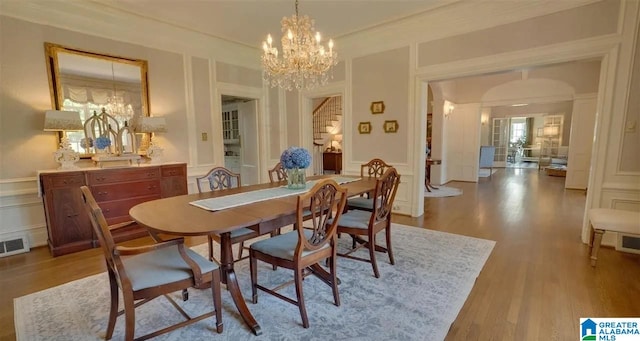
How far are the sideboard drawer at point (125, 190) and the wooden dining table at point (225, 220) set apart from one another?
157 centimetres

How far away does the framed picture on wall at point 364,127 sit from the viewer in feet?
15.2

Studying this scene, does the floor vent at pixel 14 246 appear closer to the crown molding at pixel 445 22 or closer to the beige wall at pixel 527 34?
the crown molding at pixel 445 22

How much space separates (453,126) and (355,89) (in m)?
4.23

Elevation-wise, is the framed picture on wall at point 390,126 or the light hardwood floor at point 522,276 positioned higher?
the framed picture on wall at point 390,126

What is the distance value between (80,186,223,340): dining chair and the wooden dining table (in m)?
0.13

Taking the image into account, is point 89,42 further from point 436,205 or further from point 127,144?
point 436,205

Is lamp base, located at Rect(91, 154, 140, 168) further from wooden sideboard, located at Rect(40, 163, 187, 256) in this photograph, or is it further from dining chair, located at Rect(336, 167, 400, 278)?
dining chair, located at Rect(336, 167, 400, 278)

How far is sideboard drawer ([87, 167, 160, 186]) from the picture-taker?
10.3 ft

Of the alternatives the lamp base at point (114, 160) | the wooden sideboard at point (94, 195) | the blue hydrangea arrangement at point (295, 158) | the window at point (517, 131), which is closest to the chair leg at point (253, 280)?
the blue hydrangea arrangement at point (295, 158)

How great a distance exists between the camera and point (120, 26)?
11.9 feet

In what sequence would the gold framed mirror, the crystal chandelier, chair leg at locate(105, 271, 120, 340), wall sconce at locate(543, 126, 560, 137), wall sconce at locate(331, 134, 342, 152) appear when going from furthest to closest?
wall sconce at locate(543, 126, 560, 137) < wall sconce at locate(331, 134, 342, 152) < the gold framed mirror < the crystal chandelier < chair leg at locate(105, 271, 120, 340)

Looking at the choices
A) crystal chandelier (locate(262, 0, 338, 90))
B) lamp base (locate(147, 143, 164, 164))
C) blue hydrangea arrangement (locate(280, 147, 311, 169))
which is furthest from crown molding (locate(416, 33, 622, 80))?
lamp base (locate(147, 143, 164, 164))

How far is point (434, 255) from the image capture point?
2.86 meters

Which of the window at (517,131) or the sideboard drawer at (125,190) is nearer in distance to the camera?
the sideboard drawer at (125,190)
